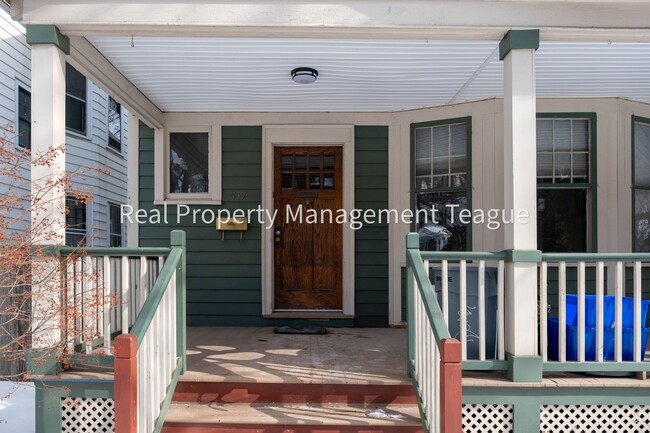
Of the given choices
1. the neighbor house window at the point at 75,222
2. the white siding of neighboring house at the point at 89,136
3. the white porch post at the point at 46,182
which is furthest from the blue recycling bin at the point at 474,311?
the neighbor house window at the point at 75,222

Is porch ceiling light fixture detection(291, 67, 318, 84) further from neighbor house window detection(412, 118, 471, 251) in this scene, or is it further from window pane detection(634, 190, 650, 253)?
window pane detection(634, 190, 650, 253)

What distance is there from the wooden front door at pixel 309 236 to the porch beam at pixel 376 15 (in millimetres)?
2506

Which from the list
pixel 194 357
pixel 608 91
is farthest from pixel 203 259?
pixel 608 91

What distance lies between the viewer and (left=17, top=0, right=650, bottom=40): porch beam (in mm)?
3273

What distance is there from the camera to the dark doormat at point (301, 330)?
16.6 ft

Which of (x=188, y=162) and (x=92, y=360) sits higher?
(x=188, y=162)

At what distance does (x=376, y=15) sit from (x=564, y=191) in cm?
301

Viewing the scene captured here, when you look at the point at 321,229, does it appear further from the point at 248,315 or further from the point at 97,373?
the point at 97,373

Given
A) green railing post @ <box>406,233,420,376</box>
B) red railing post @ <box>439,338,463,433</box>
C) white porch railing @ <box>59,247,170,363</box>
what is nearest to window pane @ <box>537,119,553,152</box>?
green railing post @ <box>406,233,420,376</box>

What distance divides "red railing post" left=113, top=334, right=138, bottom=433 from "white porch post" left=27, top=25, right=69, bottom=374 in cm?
87

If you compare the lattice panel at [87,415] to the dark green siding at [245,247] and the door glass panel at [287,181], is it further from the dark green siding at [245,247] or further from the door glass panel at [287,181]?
the door glass panel at [287,181]

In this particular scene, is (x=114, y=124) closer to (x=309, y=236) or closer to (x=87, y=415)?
(x=309, y=236)

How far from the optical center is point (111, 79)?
4254mm

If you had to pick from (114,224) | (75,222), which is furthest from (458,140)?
(114,224)
